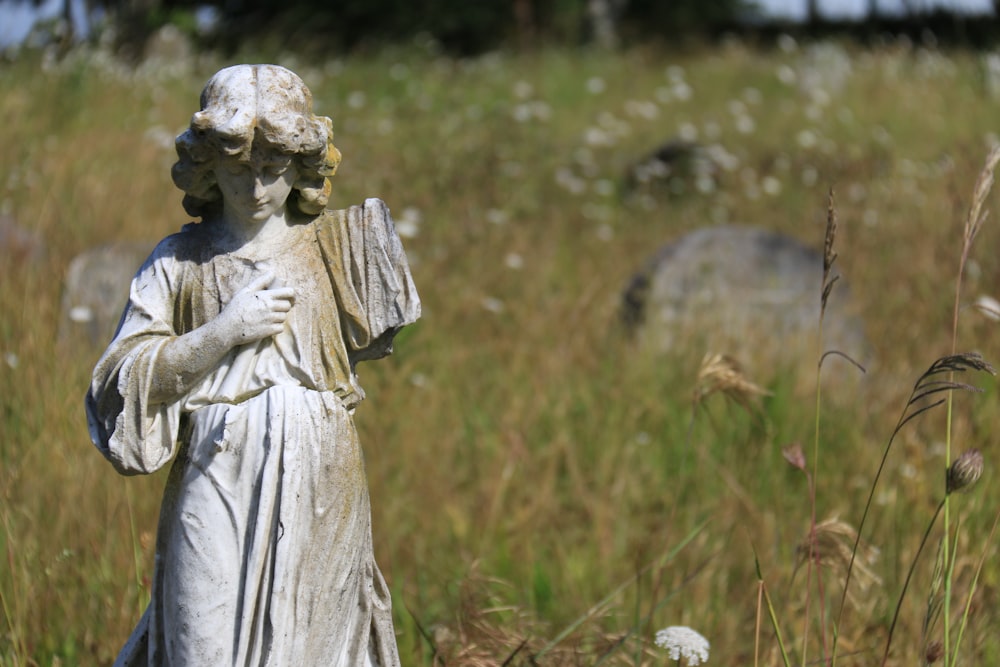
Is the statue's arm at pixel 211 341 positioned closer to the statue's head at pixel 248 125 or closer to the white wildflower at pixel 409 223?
the statue's head at pixel 248 125

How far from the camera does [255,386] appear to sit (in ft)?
5.76

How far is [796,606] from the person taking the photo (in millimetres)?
3135

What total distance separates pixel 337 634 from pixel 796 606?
1.82m

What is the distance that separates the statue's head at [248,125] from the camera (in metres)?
1.66

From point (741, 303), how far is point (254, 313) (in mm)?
3887

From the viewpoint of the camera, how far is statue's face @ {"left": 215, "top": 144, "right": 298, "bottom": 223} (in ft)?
5.60

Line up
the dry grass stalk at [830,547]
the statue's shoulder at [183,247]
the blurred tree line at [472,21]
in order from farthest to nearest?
the blurred tree line at [472,21], the dry grass stalk at [830,547], the statue's shoulder at [183,247]

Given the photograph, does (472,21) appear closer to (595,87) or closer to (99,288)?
(595,87)

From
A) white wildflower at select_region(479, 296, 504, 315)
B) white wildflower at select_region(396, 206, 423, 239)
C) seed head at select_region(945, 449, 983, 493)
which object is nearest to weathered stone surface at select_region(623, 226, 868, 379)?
white wildflower at select_region(479, 296, 504, 315)

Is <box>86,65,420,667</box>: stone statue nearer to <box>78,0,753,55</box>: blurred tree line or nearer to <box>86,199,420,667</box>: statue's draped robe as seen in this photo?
<box>86,199,420,667</box>: statue's draped robe

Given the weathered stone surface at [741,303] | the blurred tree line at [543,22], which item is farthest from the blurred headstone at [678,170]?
the blurred tree line at [543,22]

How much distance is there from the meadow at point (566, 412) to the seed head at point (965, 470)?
0.73 feet

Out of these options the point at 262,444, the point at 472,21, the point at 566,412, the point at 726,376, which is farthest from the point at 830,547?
the point at 472,21

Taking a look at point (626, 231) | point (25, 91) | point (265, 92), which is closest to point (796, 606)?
point (265, 92)
